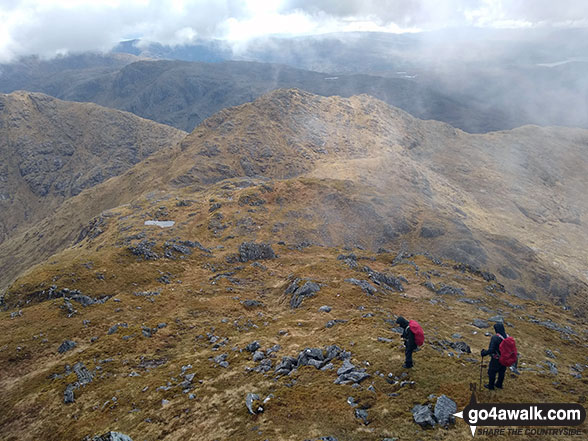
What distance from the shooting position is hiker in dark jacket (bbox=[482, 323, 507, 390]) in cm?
1964

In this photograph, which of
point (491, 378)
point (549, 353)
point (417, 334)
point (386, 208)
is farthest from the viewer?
point (386, 208)

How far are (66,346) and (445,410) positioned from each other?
37.7m

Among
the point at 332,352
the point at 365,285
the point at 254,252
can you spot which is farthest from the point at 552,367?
the point at 254,252

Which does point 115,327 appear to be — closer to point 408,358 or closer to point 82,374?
point 82,374

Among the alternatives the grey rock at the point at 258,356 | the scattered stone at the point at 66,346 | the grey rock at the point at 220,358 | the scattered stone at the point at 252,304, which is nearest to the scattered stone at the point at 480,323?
the grey rock at the point at 258,356

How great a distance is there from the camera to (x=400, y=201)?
12900 centimetres

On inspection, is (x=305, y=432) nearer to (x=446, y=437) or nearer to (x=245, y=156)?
(x=446, y=437)

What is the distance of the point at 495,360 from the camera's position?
19984 mm

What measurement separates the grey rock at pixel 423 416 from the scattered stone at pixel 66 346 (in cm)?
3580

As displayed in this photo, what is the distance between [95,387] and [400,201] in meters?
115

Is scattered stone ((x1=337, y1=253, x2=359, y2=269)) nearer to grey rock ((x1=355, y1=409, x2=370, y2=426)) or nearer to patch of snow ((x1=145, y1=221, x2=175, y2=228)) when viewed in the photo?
grey rock ((x1=355, y1=409, x2=370, y2=426))

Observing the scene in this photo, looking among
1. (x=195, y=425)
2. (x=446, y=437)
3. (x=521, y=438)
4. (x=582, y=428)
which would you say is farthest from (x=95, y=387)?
Result: (x=582, y=428)

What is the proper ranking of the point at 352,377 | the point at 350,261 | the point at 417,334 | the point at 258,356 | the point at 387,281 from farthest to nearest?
the point at 350,261
the point at 387,281
the point at 258,356
the point at 352,377
the point at 417,334
